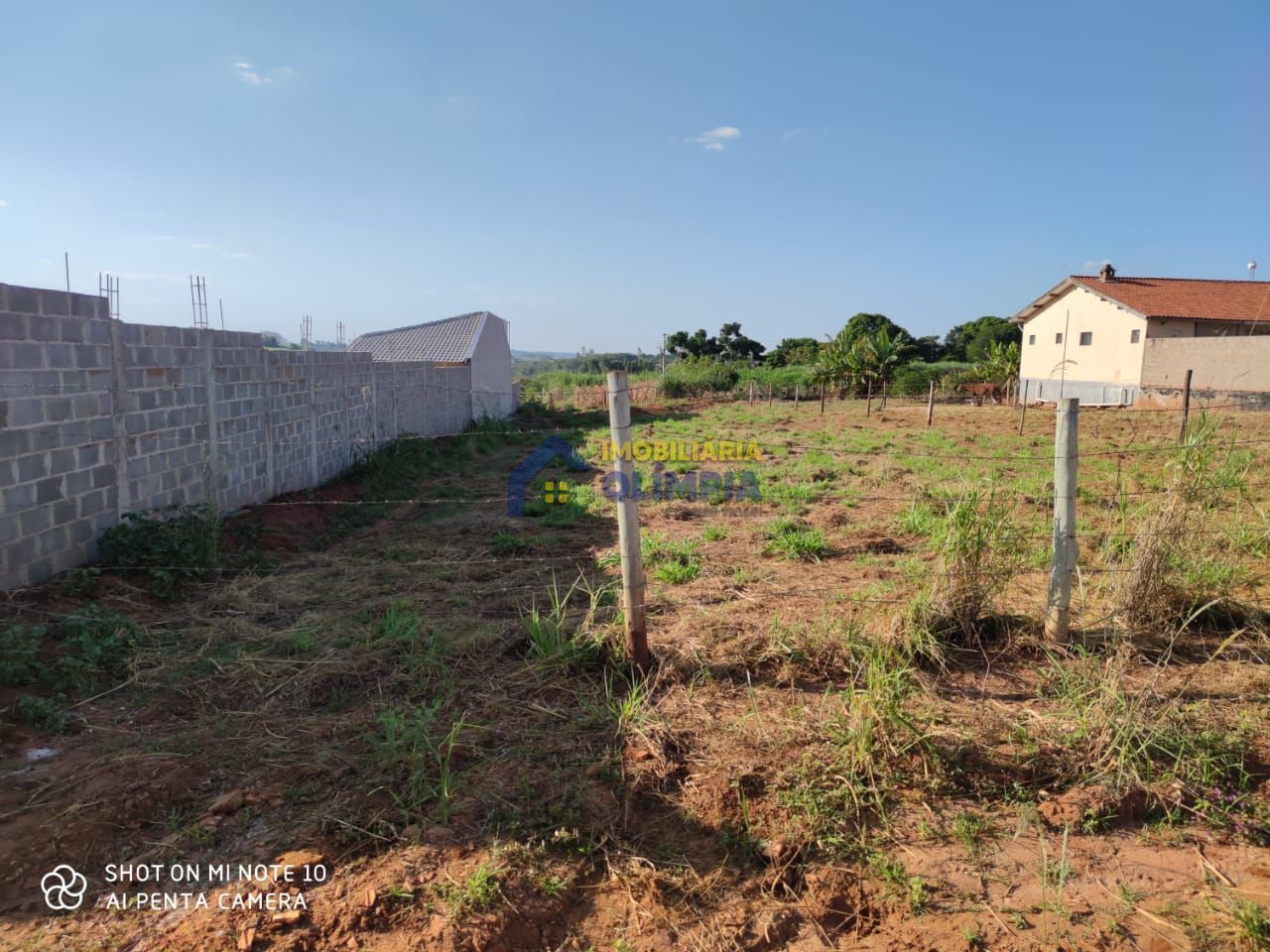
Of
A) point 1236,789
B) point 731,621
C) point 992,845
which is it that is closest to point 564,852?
point 992,845

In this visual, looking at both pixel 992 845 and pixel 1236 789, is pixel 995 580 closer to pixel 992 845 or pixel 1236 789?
pixel 1236 789

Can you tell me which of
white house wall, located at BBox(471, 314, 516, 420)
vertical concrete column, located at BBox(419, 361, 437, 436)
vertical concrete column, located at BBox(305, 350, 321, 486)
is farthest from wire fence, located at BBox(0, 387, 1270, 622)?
white house wall, located at BBox(471, 314, 516, 420)

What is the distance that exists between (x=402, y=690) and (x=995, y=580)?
10.7 feet

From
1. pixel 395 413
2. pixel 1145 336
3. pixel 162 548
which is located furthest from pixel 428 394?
pixel 1145 336

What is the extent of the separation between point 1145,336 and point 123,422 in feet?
92.1

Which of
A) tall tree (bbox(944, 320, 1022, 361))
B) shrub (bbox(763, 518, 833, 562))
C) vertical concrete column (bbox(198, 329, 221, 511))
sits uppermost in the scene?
tall tree (bbox(944, 320, 1022, 361))

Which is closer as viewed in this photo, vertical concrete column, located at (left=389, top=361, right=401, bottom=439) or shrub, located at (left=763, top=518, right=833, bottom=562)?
shrub, located at (left=763, top=518, right=833, bottom=562)

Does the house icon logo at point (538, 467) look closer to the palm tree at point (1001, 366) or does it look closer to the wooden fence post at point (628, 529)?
the wooden fence post at point (628, 529)

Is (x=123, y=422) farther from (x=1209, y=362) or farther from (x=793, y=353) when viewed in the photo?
(x=793, y=353)

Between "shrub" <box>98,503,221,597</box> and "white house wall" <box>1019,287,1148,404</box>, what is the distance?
24225mm

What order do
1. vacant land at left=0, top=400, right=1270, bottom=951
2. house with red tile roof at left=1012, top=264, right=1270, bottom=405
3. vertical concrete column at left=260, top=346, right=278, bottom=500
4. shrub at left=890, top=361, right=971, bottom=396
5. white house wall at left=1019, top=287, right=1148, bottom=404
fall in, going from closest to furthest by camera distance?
vacant land at left=0, top=400, right=1270, bottom=951 < vertical concrete column at left=260, top=346, right=278, bottom=500 < house with red tile roof at left=1012, top=264, right=1270, bottom=405 < white house wall at left=1019, top=287, right=1148, bottom=404 < shrub at left=890, top=361, right=971, bottom=396

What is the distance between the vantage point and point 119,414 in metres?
5.83

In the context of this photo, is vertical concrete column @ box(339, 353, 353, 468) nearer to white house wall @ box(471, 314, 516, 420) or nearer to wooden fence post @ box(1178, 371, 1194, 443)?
white house wall @ box(471, 314, 516, 420)

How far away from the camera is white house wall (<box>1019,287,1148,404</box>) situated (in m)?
24.9
